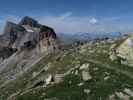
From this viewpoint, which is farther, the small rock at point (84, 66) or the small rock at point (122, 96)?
the small rock at point (84, 66)

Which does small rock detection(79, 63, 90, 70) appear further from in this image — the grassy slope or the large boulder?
the large boulder

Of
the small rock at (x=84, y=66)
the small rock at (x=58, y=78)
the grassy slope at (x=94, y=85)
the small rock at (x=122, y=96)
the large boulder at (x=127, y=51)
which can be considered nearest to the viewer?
the small rock at (x=122, y=96)

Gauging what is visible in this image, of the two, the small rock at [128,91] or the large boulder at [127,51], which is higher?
the large boulder at [127,51]

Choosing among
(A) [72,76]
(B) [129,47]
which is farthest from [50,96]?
(B) [129,47]

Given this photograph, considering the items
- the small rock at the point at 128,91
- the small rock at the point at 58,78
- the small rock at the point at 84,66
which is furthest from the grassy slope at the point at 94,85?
the small rock at the point at 58,78

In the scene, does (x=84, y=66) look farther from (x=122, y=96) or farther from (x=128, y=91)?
(x=122, y=96)

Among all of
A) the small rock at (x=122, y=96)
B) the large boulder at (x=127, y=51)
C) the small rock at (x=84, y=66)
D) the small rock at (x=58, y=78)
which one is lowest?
the small rock at (x=58, y=78)

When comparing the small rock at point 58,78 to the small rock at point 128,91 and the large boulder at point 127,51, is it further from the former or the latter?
the small rock at point 128,91

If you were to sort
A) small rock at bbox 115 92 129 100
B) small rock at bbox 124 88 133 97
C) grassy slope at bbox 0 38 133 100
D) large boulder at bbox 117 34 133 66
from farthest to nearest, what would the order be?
1. large boulder at bbox 117 34 133 66
2. grassy slope at bbox 0 38 133 100
3. small rock at bbox 124 88 133 97
4. small rock at bbox 115 92 129 100

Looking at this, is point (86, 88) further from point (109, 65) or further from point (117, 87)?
point (109, 65)

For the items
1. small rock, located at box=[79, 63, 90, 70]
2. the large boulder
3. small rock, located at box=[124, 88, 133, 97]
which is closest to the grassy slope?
small rock, located at box=[124, 88, 133, 97]

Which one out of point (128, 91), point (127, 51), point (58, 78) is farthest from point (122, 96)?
point (127, 51)

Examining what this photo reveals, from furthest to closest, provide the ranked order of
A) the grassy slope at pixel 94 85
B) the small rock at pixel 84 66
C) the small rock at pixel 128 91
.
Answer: the small rock at pixel 84 66 → the grassy slope at pixel 94 85 → the small rock at pixel 128 91

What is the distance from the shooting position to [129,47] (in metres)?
102
